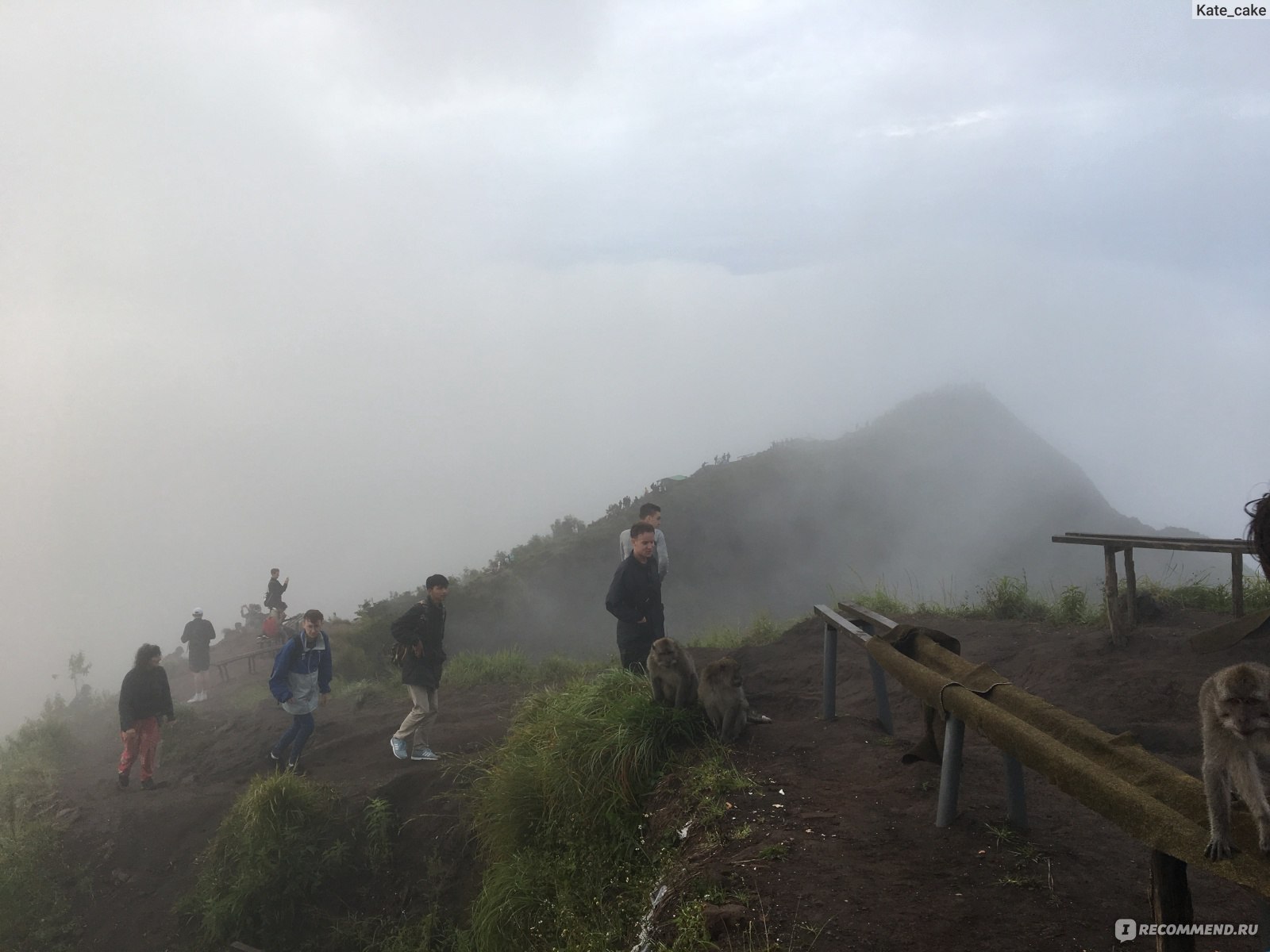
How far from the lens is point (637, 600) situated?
8328 mm

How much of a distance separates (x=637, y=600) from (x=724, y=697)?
1.96m

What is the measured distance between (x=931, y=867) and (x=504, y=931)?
3688 millimetres


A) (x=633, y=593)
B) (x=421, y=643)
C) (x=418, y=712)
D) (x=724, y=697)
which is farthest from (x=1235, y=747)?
(x=418, y=712)

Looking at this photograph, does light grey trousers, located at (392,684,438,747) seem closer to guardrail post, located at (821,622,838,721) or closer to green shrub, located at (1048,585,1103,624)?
guardrail post, located at (821,622,838,721)

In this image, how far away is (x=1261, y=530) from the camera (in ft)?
11.3

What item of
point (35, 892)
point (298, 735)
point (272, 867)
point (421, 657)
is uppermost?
point (421, 657)

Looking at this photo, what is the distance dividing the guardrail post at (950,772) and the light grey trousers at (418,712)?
690cm

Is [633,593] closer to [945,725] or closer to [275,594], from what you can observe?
[945,725]

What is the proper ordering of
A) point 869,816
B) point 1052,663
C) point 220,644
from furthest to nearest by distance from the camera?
1. point 220,644
2. point 1052,663
3. point 869,816

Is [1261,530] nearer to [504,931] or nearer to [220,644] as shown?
[504,931]

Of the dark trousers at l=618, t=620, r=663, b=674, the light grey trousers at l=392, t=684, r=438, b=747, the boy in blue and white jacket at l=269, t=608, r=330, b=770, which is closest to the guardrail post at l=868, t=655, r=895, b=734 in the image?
the dark trousers at l=618, t=620, r=663, b=674

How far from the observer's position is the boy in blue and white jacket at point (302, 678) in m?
10.3

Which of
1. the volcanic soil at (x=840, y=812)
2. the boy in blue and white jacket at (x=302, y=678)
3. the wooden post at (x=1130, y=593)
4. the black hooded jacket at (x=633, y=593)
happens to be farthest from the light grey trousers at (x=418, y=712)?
the wooden post at (x=1130, y=593)

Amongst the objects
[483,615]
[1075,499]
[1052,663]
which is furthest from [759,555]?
[1052,663]
